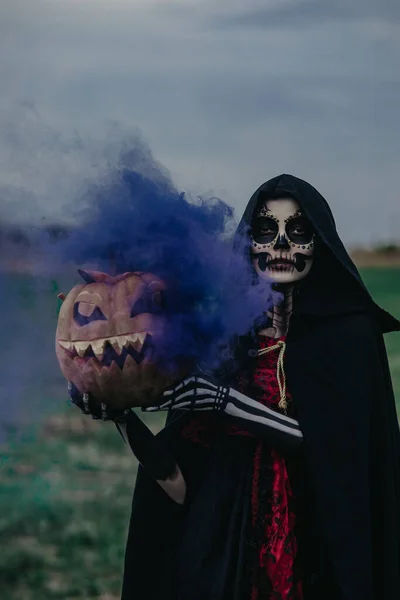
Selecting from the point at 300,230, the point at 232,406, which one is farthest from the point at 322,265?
the point at 232,406

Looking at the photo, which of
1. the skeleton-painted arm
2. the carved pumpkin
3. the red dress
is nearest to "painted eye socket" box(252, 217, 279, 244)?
the red dress

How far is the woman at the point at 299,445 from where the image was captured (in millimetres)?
3510

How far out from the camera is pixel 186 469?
3719 mm

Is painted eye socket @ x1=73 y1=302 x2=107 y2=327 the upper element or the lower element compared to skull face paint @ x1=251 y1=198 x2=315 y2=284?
lower

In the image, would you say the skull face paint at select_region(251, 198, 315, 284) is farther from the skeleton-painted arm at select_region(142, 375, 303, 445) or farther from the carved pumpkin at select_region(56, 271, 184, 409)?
the carved pumpkin at select_region(56, 271, 184, 409)

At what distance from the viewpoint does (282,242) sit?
3.54m

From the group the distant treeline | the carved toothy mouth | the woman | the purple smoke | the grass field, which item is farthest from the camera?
the woman

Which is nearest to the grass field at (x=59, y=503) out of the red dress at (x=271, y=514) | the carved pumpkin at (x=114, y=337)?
the carved pumpkin at (x=114, y=337)

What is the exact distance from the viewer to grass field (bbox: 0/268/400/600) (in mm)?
A: 3393

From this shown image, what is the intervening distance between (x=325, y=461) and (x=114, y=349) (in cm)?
97

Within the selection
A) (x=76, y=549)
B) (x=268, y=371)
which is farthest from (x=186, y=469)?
(x=76, y=549)

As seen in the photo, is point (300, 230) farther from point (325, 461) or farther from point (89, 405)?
point (89, 405)

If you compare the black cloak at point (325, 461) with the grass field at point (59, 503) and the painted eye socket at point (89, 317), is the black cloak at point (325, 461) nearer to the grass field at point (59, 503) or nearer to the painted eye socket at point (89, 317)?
the grass field at point (59, 503)

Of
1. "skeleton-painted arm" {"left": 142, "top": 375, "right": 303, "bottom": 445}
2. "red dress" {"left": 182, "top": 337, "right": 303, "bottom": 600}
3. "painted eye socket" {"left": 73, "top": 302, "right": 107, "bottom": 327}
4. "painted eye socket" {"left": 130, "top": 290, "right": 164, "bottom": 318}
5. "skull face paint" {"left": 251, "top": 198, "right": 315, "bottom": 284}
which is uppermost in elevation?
"skull face paint" {"left": 251, "top": 198, "right": 315, "bottom": 284}
